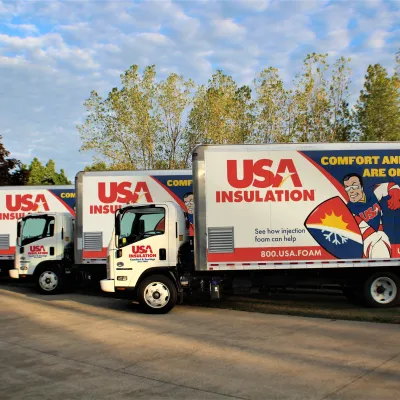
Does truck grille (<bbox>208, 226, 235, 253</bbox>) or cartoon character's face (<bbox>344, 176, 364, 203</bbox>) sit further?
cartoon character's face (<bbox>344, 176, 364, 203</bbox>)

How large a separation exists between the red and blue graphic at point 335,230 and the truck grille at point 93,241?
605cm

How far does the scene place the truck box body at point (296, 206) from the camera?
925cm

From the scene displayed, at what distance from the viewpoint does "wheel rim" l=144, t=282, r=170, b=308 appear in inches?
372

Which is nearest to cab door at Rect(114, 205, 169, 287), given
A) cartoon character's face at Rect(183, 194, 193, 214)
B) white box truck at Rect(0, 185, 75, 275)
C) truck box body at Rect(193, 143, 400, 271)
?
truck box body at Rect(193, 143, 400, 271)

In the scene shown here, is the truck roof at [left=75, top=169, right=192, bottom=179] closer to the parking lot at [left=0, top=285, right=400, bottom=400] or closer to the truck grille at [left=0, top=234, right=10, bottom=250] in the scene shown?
the parking lot at [left=0, top=285, right=400, bottom=400]

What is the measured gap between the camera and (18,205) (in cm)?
1565

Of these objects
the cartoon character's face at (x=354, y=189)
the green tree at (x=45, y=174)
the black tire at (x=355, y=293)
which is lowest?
the black tire at (x=355, y=293)

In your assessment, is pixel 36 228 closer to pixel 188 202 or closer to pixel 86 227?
pixel 86 227

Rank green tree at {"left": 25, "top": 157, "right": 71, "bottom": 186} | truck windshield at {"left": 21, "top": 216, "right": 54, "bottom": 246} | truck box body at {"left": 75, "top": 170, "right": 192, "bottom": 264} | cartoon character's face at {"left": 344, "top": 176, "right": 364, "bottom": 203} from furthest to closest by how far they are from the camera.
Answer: green tree at {"left": 25, "top": 157, "right": 71, "bottom": 186}, truck windshield at {"left": 21, "top": 216, "right": 54, "bottom": 246}, truck box body at {"left": 75, "top": 170, "right": 192, "bottom": 264}, cartoon character's face at {"left": 344, "top": 176, "right": 364, "bottom": 203}

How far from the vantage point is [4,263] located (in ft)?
51.7

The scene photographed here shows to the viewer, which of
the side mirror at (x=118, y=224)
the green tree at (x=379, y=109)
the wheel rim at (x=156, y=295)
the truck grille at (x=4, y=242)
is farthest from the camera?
the green tree at (x=379, y=109)

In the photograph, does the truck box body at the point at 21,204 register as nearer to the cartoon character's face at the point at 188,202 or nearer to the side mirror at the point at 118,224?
the cartoon character's face at the point at 188,202

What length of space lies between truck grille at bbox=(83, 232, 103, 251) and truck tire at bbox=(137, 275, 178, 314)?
11.4 ft

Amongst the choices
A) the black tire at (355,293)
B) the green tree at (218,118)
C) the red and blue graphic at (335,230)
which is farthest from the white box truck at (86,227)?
the green tree at (218,118)
